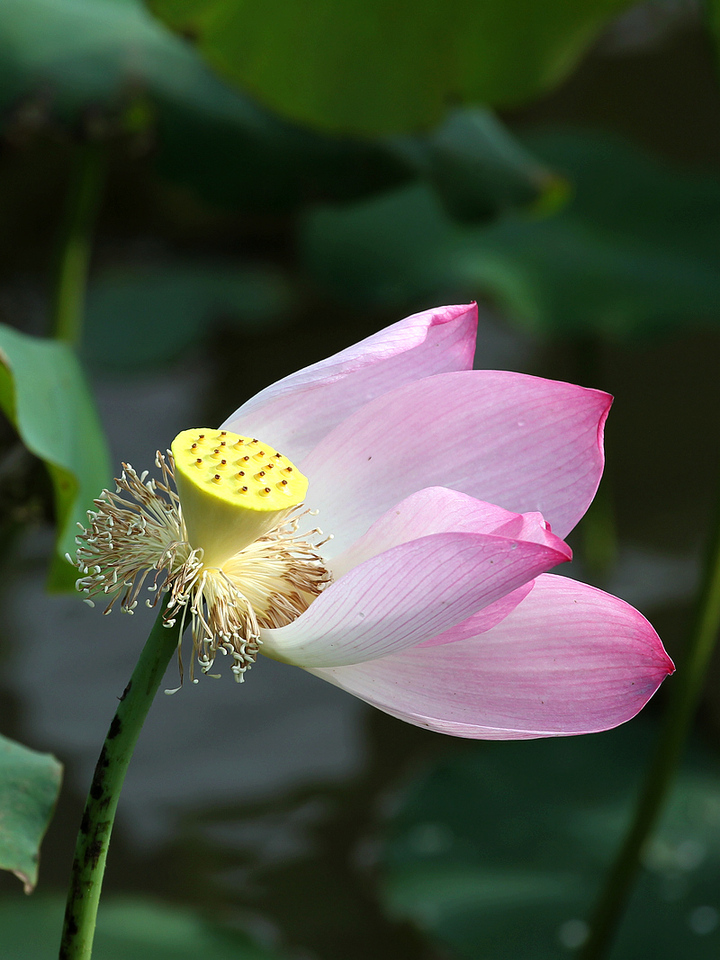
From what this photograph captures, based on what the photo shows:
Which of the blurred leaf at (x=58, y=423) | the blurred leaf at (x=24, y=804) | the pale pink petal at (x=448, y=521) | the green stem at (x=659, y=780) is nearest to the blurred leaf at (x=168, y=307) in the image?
the blurred leaf at (x=58, y=423)

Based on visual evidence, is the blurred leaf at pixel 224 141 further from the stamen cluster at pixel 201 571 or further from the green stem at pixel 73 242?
the stamen cluster at pixel 201 571

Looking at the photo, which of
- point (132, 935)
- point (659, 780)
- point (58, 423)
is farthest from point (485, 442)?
point (132, 935)

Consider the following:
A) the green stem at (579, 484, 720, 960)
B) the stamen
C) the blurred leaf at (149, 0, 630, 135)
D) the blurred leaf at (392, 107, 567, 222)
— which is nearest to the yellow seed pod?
the stamen

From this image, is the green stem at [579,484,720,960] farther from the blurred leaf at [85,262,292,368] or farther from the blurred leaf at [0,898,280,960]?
the blurred leaf at [85,262,292,368]

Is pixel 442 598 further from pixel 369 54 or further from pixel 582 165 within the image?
pixel 582 165

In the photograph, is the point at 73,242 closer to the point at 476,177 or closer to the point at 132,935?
the point at 476,177

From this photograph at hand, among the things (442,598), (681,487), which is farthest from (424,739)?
(442,598)
